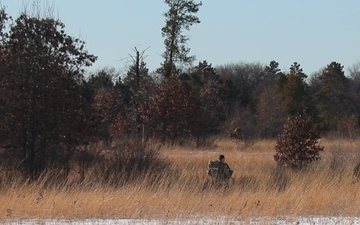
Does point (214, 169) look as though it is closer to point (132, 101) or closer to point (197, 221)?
point (197, 221)

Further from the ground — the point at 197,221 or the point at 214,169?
the point at 214,169

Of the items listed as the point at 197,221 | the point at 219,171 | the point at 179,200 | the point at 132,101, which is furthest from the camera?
the point at 132,101

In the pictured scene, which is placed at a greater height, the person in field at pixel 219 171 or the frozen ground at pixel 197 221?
the person in field at pixel 219 171

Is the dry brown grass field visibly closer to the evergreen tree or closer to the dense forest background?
the dense forest background

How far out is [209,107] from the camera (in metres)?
44.5

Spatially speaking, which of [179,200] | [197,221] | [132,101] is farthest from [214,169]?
[132,101]

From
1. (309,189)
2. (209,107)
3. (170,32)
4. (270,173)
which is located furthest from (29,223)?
(170,32)

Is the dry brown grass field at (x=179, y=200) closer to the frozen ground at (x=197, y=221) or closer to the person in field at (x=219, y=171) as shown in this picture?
the frozen ground at (x=197, y=221)

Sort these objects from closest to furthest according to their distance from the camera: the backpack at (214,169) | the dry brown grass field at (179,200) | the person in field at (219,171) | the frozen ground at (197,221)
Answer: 1. the frozen ground at (197,221)
2. the dry brown grass field at (179,200)
3. the person in field at (219,171)
4. the backpack at (214,169)

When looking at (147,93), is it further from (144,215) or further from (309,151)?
(144,215)

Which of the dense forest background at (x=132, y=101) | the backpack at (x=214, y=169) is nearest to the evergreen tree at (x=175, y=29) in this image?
the dense forest background at (x=132, y=101)

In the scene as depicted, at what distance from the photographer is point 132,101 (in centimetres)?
3744

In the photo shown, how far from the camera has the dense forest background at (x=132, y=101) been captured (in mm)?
17625

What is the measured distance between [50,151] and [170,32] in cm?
3124
